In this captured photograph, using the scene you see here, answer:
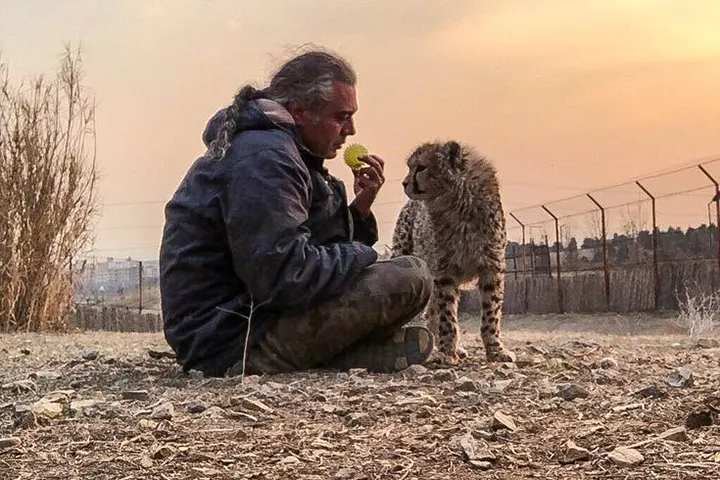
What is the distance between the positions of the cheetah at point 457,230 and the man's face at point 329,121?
1432mm

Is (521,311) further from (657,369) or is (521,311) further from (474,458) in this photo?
(474,458)

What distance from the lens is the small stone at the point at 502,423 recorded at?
2.36 meters

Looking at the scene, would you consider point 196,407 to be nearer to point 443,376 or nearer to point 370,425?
point 370,425

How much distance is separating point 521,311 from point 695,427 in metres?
17.1

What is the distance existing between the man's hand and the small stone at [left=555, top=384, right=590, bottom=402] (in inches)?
53.2

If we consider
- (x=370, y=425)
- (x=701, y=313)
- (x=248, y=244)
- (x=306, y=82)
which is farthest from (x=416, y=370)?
(x=701, y=313)

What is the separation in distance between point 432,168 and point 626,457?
348 centimetres

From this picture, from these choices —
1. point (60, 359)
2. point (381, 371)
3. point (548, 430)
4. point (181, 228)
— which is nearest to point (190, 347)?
point (181, 228)

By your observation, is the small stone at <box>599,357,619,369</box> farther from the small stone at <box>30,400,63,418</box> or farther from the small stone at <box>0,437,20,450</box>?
the small stone at <box>0,437,20,450</box>

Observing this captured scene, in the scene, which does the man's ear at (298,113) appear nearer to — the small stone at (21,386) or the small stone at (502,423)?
the small stone at (21,386)

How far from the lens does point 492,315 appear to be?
4891mm

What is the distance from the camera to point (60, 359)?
4.76 metres

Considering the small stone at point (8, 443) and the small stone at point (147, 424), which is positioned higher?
the small stone at point (147, 424)

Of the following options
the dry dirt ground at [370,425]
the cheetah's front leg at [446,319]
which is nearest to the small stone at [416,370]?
the dry dirt ground at [370,425]
